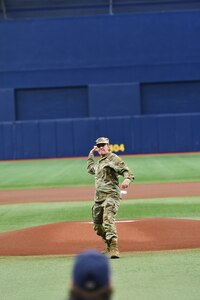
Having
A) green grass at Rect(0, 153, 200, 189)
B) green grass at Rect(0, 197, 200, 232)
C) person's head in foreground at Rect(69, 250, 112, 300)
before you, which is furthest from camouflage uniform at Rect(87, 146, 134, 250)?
green grass at Rect(0, 153, 200, 189)

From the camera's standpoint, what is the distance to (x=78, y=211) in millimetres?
16078

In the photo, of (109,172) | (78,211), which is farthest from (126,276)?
(78,211)

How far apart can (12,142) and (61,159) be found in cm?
305

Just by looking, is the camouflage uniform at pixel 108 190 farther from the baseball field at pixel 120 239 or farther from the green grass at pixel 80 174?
the green grass at pixel 80 174

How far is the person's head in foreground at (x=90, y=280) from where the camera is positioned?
9.30ft

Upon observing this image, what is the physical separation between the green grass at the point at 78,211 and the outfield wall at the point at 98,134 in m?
22.5

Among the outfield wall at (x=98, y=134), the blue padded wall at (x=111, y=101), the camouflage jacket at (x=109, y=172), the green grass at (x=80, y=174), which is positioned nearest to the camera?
the camouflage jacket at (x=109, y=172)

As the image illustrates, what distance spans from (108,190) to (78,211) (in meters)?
6.44

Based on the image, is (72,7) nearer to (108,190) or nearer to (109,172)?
(109,172)

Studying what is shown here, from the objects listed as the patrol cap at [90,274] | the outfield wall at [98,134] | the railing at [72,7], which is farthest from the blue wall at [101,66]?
the patrol cap at [90,274]

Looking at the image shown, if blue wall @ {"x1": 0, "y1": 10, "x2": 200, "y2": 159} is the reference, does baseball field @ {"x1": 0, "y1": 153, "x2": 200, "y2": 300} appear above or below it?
below

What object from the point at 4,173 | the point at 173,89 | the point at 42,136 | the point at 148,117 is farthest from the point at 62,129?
the point at 4,173

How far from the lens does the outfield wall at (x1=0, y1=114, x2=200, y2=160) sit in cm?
4038

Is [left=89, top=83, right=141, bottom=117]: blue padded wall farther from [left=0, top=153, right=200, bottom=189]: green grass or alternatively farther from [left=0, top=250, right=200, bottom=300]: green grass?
[left=0, top=250, right=200, bottom=300]: green grass
